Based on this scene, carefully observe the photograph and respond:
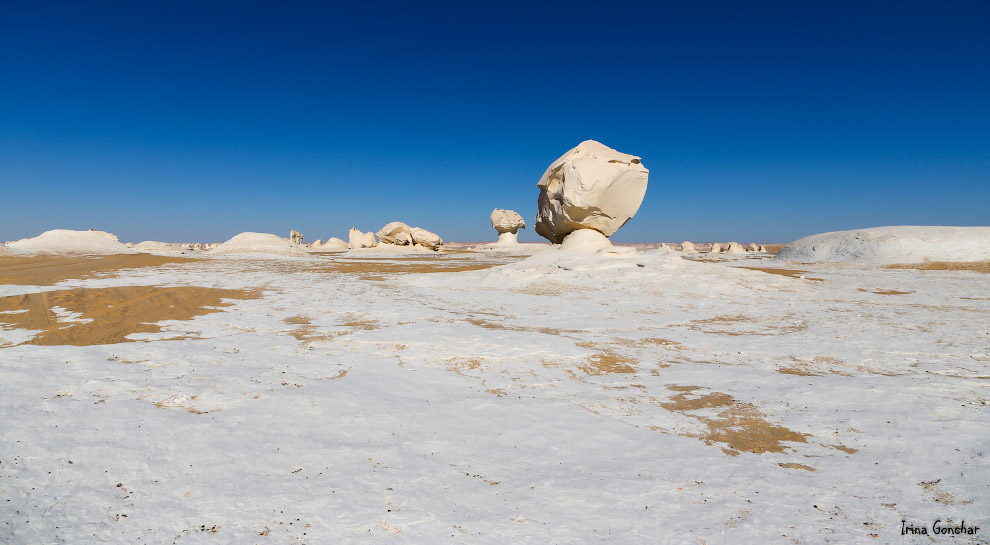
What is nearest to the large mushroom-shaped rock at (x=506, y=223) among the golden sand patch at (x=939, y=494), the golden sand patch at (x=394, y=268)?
the golden sand patch at (x=394, y=268)

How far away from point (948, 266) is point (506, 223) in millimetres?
33750

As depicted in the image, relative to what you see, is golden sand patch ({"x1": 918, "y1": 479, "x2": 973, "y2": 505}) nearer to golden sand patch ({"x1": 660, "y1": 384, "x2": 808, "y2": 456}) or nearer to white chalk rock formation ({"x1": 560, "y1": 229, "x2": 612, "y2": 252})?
golden sand patch ({"x1": 660, "y1": 384, "x2": 808, "y2": 456})

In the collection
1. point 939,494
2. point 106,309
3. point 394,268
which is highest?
point 394,268

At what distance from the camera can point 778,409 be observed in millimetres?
3988

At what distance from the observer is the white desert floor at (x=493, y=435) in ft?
7.75

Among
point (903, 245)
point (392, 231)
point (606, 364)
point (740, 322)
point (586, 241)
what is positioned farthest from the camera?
point (392, 231)

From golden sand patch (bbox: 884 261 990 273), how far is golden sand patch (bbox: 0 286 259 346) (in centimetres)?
2614

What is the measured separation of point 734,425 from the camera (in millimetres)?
3680

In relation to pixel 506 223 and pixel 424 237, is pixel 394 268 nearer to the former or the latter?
pixel 424 237

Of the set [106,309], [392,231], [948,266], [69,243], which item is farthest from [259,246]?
[948,266]

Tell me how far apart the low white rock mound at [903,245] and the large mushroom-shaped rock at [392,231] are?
3127cm

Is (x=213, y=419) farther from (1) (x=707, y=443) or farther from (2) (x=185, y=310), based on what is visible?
(2) (x=185, y=310)

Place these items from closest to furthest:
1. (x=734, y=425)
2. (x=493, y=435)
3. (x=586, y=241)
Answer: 1. (x=493, y=435)
2. (x=734, y=425)
3. (x=586, y=241)

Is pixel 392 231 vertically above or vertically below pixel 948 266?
above
